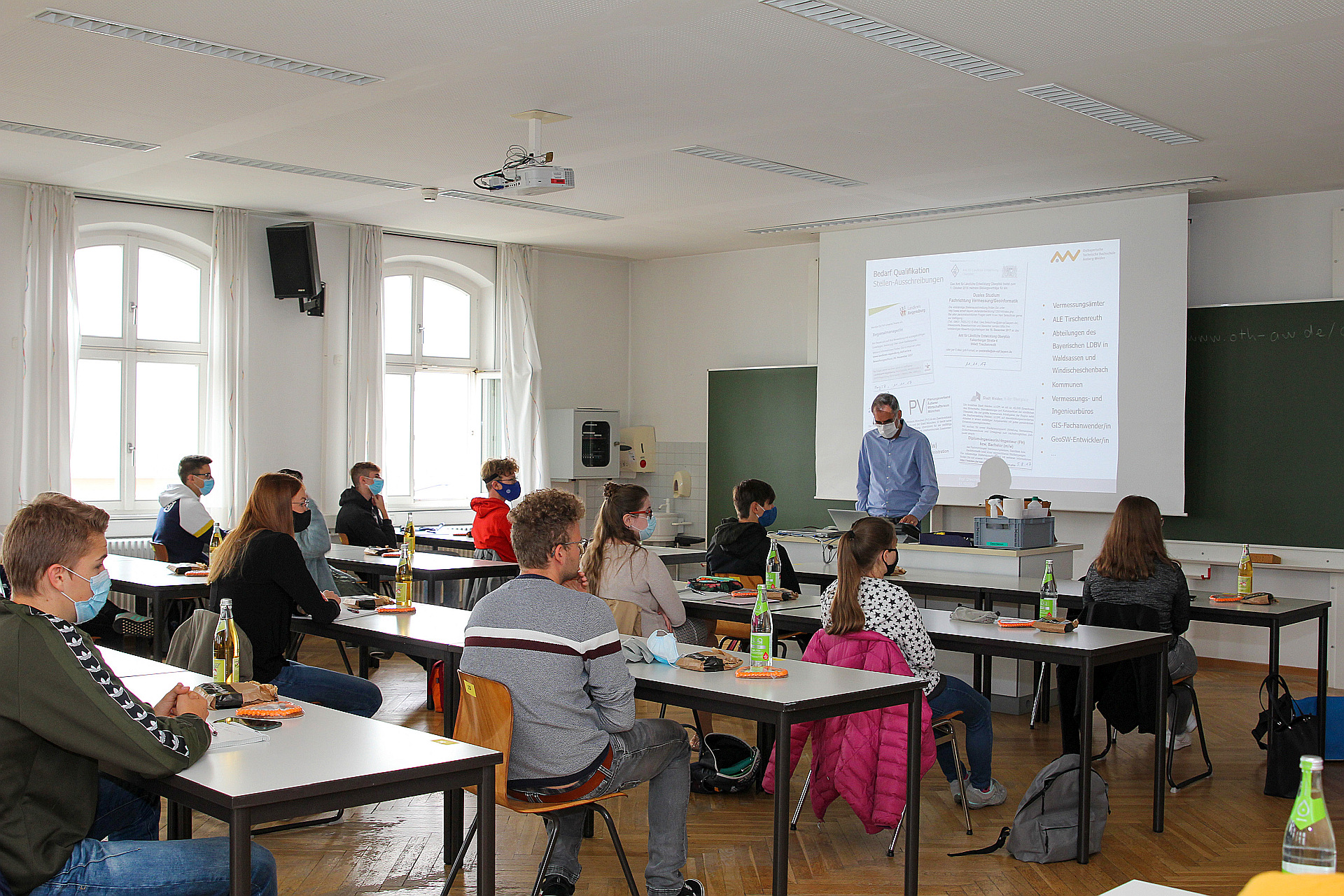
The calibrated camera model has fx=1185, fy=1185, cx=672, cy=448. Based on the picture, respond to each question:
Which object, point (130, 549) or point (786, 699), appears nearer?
point (786, 699)

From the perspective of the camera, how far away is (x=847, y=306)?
953 centimetres

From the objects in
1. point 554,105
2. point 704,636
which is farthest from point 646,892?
point 554,105

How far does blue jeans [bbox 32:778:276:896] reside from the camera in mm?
2295

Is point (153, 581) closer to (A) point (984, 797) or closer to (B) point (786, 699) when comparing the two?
(B) point (786, 699)

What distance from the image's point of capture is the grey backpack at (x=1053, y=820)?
4.17 meters

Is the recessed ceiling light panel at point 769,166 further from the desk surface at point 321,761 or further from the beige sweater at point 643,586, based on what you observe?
the desk surface at point 321,761

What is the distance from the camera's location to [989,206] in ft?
27.7

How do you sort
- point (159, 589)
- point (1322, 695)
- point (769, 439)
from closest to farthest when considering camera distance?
point (1322, 695) → point (159, 589) → point (769, 439)

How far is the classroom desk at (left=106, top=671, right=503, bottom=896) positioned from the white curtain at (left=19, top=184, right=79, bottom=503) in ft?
20.2

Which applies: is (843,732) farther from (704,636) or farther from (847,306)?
(847,306)

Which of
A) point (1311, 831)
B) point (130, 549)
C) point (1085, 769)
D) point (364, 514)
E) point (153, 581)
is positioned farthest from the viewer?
point (130, 549)

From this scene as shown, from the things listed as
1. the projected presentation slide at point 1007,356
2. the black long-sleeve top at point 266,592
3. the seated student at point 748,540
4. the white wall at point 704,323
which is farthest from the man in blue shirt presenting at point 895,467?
the black long-sleeve top at point 266,592

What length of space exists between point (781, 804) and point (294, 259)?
6997mm

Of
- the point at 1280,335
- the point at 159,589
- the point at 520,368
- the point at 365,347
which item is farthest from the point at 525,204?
the point at 1280,335
